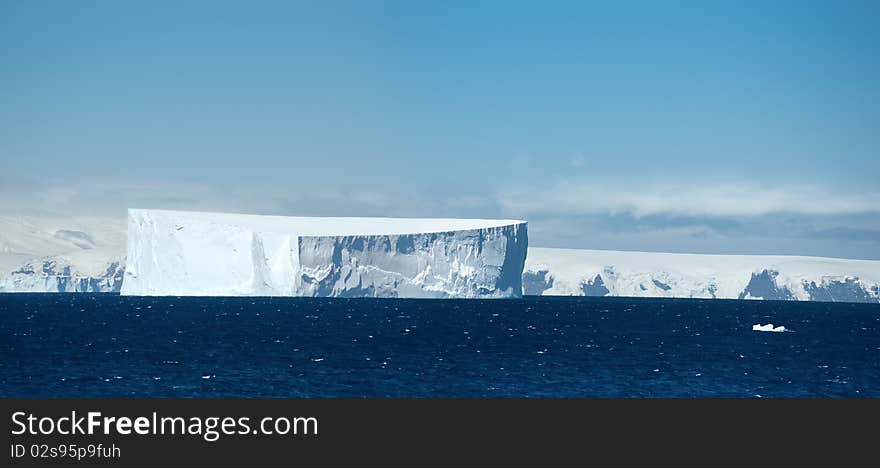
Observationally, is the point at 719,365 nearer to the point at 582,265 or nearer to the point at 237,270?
the point at 237,270

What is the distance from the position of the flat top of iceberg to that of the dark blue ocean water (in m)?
30.2

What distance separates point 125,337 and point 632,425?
40820mm

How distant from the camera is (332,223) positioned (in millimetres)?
106750

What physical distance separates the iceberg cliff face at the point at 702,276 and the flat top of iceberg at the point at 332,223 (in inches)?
1897

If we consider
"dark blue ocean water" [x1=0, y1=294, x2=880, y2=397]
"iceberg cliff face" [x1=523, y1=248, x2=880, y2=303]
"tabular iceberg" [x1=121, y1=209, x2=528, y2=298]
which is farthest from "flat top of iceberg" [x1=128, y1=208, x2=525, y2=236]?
"iceberg cliff face" [x1=523, y1=248, x2=880, y2=303]

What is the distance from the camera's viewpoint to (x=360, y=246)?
91188 millimetres

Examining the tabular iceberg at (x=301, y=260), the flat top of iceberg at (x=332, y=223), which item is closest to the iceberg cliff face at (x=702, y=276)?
the flat top of iceberg at (x=332, y=223)

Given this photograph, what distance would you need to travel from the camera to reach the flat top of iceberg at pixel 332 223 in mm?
95188

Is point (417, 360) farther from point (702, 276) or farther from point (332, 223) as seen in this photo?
point (702, 276)

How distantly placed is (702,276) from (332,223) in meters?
71.9

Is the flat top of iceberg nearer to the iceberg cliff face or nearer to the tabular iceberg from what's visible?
the tabular iceberg

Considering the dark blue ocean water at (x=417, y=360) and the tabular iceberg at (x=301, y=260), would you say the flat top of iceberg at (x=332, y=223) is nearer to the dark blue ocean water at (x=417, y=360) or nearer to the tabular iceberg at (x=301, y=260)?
the tabular iceberg at (x=301, y=260)

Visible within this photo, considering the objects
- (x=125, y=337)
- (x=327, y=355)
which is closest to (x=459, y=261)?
(x=125, y=337)

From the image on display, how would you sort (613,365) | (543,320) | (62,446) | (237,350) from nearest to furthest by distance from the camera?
(62,446), (613,365), (237,350), (543,320)
